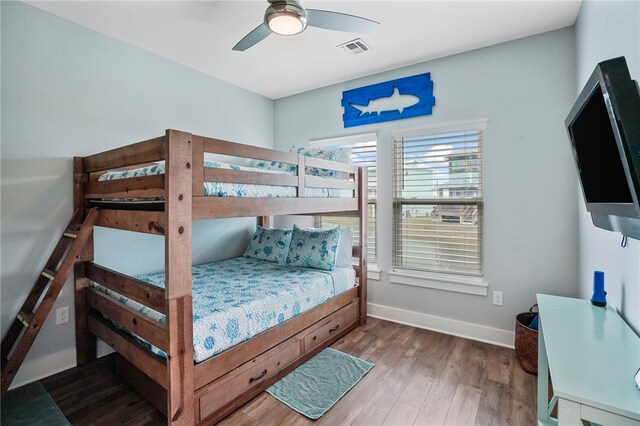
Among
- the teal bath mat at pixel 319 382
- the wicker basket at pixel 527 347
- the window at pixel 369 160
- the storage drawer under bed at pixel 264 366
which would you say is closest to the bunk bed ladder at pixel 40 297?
the storage drawer under bed at pixel 264 366

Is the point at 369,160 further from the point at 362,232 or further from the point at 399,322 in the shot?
the point at 399,322

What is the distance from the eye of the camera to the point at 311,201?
2.48 meters

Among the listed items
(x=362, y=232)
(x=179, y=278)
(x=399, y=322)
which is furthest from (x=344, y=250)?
(x=179, y=278)

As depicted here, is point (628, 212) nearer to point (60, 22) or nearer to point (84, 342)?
point (84, 342)

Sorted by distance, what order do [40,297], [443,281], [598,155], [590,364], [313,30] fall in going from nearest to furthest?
[590,364] → [598,155] → [40,297] → [313,30] → [443,281]

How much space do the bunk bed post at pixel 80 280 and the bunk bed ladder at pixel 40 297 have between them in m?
0.11

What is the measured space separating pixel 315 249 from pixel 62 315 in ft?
6.61

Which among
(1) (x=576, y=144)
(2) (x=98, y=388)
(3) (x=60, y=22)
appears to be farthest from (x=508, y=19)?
(2) (x=98, y=388)

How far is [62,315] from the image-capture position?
231 cm

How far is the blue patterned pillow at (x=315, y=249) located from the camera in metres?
2.92

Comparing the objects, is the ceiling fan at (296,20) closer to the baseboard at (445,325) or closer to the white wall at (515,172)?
the white wall at (515,172)

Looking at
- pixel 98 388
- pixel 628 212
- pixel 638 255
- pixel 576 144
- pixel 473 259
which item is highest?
pixel 576 144

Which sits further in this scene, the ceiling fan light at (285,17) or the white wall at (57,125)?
the white wall at (57,125)

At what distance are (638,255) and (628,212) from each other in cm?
45
